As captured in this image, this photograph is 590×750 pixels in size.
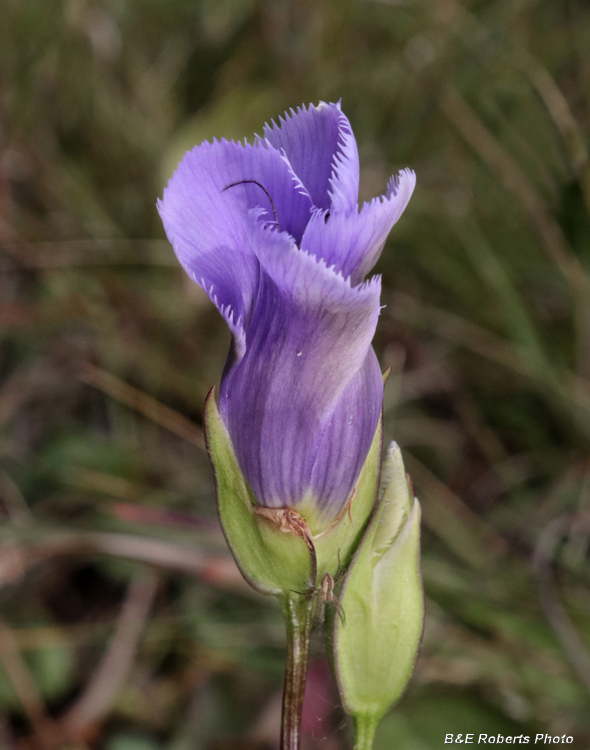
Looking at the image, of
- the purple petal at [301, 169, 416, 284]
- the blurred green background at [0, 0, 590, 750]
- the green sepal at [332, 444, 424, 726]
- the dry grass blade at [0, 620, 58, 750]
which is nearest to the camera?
the purple petal at [301, 169, 416, 284]

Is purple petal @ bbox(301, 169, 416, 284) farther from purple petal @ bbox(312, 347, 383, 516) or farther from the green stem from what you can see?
the green stem

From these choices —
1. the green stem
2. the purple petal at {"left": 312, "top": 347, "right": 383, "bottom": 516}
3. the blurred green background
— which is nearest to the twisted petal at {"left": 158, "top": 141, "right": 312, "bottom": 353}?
the purple petal at {"left": 312, "top": 347, "right": 383, "bottom": 516}

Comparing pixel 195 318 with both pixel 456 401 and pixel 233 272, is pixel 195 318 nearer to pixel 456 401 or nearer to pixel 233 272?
pixel 456 401

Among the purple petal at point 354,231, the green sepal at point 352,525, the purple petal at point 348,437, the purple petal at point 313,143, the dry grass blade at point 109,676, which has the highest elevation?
the purple petal at point 313,143

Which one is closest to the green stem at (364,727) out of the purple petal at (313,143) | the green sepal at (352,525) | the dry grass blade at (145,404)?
the green sepal at (352,525)

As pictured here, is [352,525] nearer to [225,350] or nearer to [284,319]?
[284,319]

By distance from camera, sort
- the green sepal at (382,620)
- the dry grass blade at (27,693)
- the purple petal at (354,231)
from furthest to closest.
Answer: the dry grass blade at (27,693), the green sepal at (382,620), the purple petal at (354,231)

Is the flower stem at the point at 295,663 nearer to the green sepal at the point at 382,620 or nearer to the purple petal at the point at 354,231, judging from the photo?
the green sepal at the point at 382,620
